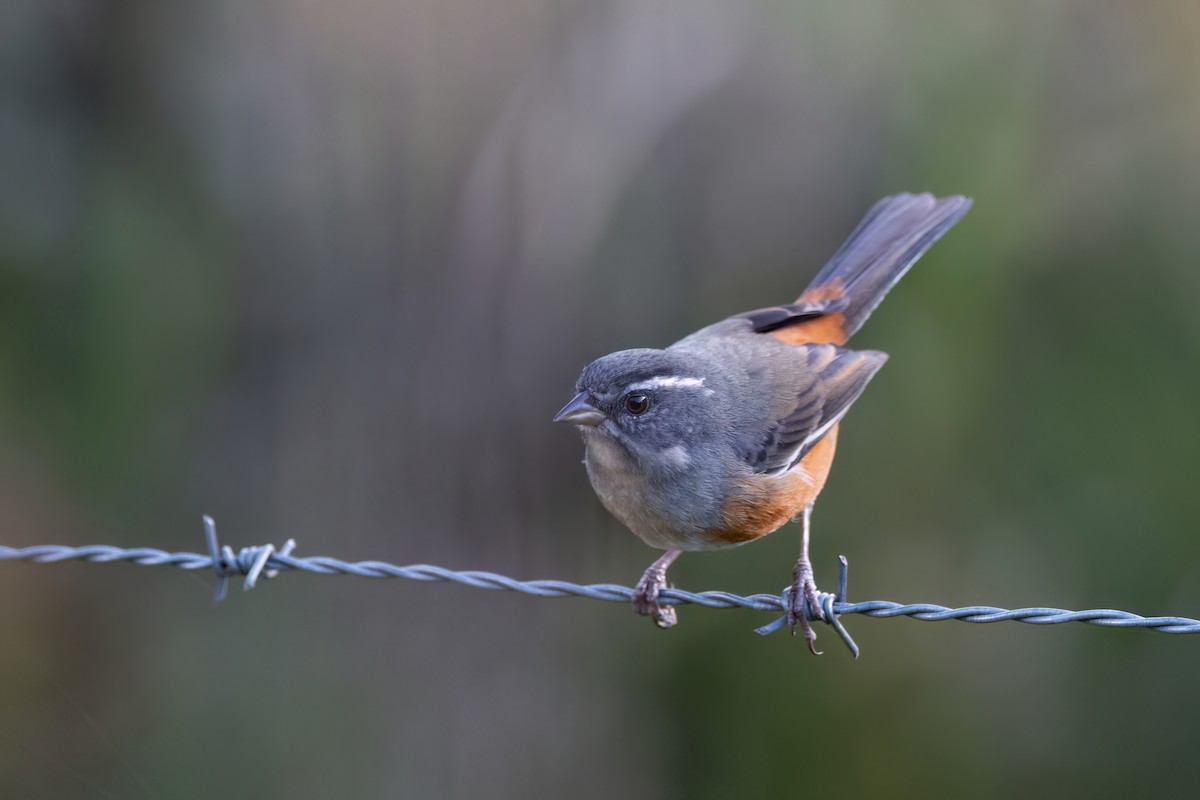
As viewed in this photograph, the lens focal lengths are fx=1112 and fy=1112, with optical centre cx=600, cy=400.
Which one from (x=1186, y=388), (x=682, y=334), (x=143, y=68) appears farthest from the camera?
(x=143, y=68)

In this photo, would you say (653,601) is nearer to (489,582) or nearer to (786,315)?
(489,582)

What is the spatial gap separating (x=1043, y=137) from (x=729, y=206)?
1945 millimetres

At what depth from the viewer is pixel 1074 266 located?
6645 millimetres

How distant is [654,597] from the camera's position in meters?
4.74

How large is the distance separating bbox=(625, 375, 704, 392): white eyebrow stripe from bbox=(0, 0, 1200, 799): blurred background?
203 cm

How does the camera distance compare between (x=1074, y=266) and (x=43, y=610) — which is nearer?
(x=1074, y=266)

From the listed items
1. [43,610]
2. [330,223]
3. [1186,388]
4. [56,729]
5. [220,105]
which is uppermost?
[220,105]

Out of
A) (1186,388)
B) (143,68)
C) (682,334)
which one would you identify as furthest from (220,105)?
(1186,388)

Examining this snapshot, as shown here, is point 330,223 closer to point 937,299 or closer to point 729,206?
point 729,206

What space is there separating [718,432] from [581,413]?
0.63 m

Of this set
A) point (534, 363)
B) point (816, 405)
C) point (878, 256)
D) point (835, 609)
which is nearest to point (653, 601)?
point (816, 405)

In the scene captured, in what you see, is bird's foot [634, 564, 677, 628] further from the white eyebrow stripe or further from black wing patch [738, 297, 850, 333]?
black wing patch [738, 297, 850, 333]

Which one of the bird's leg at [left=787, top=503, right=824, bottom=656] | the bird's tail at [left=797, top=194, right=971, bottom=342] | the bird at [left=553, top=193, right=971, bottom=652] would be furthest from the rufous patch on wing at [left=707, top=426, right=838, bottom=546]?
the bird's tail at [left=797, top=194, right=971, bottom=342]

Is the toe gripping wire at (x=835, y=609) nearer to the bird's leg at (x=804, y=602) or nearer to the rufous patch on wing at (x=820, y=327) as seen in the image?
the bird's leg at (x=804, y=602)
